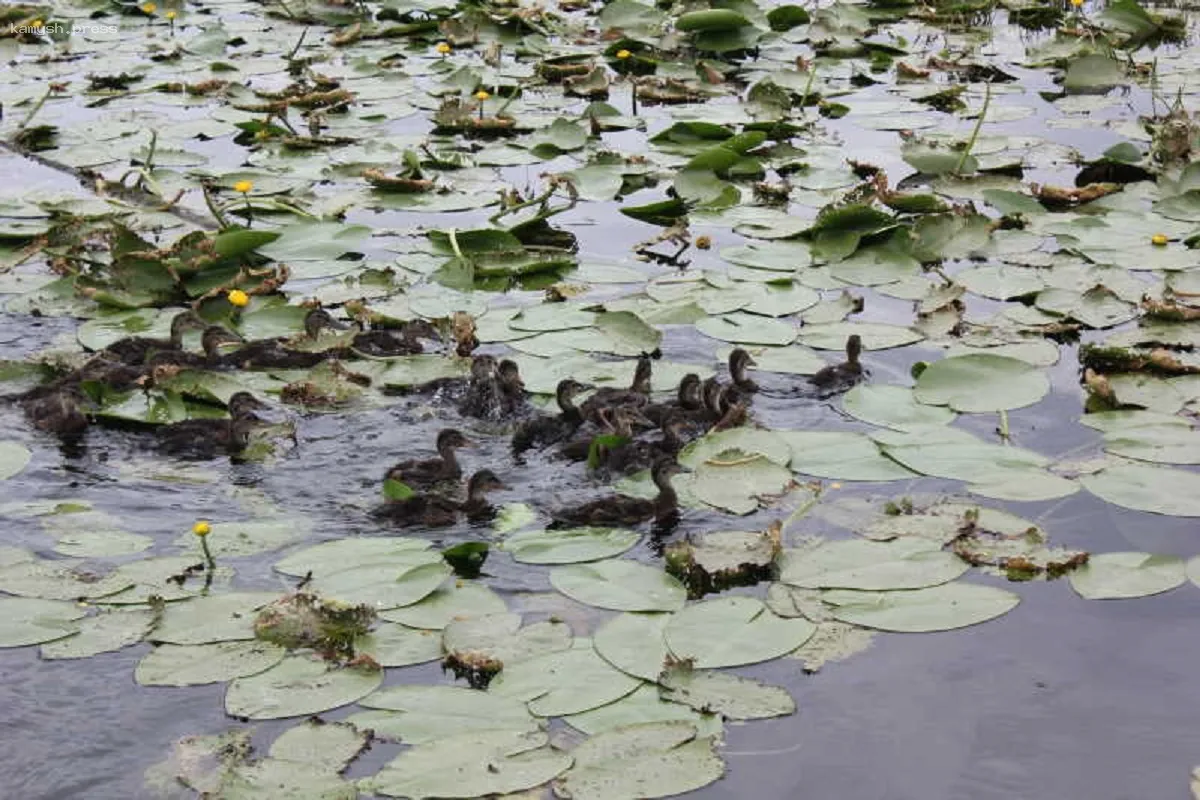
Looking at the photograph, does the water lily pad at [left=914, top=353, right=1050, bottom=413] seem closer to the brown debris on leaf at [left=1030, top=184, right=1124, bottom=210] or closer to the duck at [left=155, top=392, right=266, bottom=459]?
the brown debris on leaf at [left=1030, top=184, right=1124, bottom=210]

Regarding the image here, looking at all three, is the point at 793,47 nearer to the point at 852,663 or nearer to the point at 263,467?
the point at 263,467

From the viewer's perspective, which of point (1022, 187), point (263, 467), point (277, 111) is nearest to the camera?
point (263, 467)

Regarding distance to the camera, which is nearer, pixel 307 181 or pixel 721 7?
pixel 307 181

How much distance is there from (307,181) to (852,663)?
5.00 m

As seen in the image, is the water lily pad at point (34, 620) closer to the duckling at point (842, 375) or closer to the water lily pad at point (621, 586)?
the water lily pad at point (621, 586)

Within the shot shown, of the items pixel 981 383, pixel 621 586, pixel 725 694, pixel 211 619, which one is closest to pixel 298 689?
pixel 211 619

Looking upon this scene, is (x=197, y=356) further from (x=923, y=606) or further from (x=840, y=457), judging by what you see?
(x=923, y=606)

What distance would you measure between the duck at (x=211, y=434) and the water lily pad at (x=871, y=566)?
2.01 m

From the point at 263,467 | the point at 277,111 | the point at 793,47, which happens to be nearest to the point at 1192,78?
the point at 793,47

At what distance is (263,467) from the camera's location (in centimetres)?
549

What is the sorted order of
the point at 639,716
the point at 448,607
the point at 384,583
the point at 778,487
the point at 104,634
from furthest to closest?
the point at 778,487 < the point at 384,583 < the point at 448,607 < the point at 104,634 < the point at 639,716

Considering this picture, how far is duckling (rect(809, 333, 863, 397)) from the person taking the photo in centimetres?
590

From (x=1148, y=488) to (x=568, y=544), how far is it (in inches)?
72.0

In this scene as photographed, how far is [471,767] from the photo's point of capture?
12.4 feet
